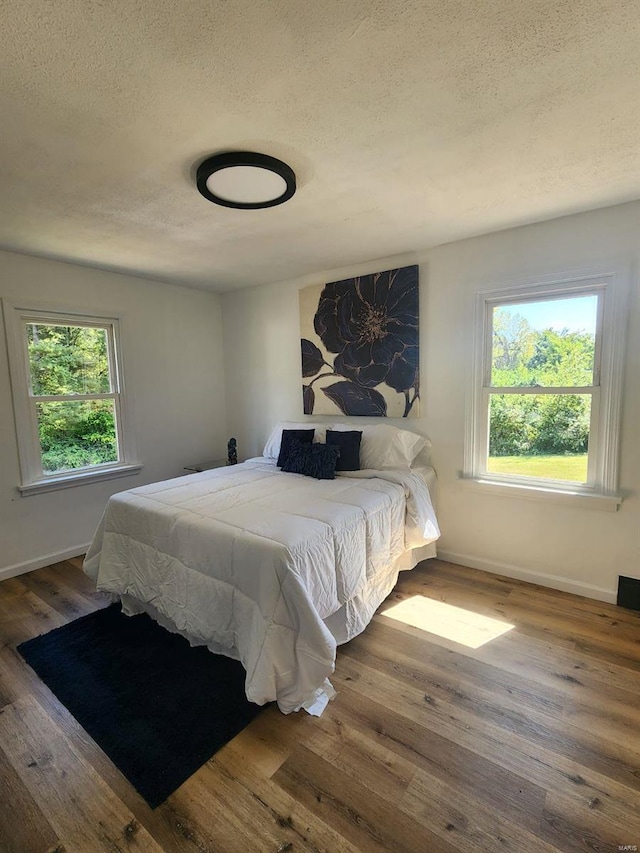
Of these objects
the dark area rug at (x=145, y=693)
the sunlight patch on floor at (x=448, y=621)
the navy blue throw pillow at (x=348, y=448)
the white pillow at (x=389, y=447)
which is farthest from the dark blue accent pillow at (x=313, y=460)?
the dark area rug at (x=145, y=693)

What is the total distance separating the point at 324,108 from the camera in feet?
4.66

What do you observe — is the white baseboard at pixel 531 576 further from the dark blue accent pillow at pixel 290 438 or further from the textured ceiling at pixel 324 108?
the textured ceiling at pixel 324 108

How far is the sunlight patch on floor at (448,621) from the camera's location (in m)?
2.16

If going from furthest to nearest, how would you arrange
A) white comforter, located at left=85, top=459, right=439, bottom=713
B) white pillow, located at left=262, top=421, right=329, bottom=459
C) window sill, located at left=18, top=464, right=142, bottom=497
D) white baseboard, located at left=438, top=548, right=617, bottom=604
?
white pillow, located at left=262, top=421, right=329, bottom=459 < window sill, located at left=18, top=464, right=142, bottom=497 < white baseboard, located at left=438, top=548, right=617, bottom=604 < white comforter, located at left=85, top=459, right=439, bottom=713

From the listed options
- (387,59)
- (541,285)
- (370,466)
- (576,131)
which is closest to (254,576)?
(370,466)

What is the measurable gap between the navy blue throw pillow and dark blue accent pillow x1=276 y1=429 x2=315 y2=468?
10.2 inches

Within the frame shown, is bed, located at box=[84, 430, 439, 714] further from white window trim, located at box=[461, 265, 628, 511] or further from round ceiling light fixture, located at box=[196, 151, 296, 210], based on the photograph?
round ceiling light fixture, located at box=[196, 151, 296, 210]

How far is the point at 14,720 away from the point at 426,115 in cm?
300

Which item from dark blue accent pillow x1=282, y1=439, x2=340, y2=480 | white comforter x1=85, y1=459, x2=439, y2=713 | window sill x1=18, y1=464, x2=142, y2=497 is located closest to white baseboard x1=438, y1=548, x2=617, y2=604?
white comforter x1=85, y1=459, x2=439, y2=713

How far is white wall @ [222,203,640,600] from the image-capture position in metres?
2.34

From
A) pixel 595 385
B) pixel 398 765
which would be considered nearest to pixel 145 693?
pixel 398 765

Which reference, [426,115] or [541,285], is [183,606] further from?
[541,285]

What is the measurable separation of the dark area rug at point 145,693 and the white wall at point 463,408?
197 cm

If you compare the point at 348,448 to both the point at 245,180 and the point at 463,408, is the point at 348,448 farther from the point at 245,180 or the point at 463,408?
the point at 245,180
